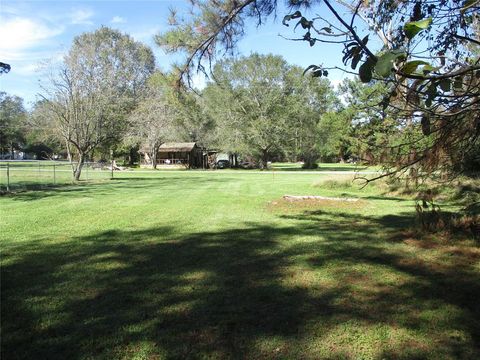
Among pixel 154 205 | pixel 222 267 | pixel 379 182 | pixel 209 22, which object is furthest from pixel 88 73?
pixel 222 267

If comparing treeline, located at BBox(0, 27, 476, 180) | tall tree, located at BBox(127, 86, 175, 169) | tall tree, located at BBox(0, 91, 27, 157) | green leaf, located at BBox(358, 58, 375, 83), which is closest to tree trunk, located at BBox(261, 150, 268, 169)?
treeline, located at BBox(0, 27, 476, 180)

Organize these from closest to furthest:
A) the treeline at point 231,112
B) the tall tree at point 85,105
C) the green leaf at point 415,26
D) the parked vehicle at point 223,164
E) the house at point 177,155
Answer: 1. the green leaf at point 415,26
2. the tall tree at point 85,105
3. the treeline at point 231,112
4. the house at point 177,155
5. the parked vehicle at point 223,164

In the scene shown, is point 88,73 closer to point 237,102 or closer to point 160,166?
point 237,102

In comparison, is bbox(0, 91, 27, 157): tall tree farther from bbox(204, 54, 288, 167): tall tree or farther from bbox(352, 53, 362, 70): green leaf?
bbox(352, 53, 362, 70): green leaf

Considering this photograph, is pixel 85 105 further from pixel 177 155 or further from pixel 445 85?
pixel 177 155

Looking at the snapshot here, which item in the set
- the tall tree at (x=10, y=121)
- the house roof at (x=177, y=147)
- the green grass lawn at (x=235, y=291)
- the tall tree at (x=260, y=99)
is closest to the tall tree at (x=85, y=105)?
the green grass lawn at (x=235, y=291)

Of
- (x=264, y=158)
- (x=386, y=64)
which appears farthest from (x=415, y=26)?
(x=264, y=158)

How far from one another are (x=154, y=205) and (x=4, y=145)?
238 feet

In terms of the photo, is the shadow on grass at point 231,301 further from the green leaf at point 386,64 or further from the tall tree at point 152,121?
the tall tree at point 152,121

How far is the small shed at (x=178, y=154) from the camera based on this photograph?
54.0 m

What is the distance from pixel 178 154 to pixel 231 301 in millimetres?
51451

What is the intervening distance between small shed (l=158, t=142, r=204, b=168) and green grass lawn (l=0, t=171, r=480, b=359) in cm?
4554

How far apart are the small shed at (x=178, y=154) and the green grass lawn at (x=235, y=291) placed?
45.5 metres

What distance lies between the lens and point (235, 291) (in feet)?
14.7
